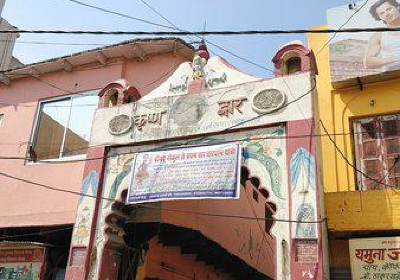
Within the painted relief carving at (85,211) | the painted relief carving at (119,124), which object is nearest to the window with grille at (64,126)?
the painted relief carving at (119,124)

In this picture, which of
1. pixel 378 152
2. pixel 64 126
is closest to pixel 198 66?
pixel 378 152

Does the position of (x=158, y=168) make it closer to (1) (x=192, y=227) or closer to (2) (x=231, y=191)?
(2) (x=231, y=191)

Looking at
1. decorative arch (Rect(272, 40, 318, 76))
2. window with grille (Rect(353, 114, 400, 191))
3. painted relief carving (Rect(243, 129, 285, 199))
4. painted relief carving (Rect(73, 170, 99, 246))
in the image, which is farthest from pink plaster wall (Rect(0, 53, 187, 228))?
window with grille (Rect(353, 114, 400, 191))

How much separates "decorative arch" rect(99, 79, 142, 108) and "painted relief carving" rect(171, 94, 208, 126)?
142cm

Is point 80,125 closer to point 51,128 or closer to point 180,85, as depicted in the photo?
Answer: point 51,128

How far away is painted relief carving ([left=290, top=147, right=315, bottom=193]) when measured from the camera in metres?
7.60

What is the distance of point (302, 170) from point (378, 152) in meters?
2.97

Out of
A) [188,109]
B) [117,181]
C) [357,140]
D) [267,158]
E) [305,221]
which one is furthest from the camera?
[357,140]

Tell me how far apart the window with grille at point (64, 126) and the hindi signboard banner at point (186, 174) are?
3.66 m

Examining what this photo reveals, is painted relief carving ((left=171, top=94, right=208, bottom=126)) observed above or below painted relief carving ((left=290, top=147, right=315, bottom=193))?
above

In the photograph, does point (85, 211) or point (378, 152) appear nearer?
point (85, 211)

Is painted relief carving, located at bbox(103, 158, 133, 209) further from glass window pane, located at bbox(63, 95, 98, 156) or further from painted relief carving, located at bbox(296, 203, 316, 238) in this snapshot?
painted relief carving, located at bbox(296, 203, 316, 238)

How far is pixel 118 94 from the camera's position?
1033 cm

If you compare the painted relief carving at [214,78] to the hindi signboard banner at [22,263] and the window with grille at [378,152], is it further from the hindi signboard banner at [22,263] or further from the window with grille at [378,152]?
the hindi signboard banner at [22,263]
